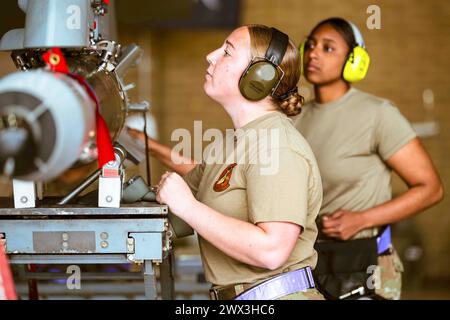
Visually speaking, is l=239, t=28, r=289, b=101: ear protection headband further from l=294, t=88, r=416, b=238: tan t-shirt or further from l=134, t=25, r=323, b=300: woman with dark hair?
l=294, t=88, r=416, b=238: tan t-shirt

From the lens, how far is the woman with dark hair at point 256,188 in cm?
188

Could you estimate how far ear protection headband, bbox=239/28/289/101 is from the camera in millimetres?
2012

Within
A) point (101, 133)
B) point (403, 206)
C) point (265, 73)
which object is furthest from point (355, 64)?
point (101, 133)

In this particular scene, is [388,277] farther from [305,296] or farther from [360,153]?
[305,296]

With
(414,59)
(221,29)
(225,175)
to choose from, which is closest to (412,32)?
(414,59)

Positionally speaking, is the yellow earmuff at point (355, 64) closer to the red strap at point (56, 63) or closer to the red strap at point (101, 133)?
the red strap at point (101, 133)

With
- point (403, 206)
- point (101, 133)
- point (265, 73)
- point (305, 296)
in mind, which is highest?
point (265, 73)

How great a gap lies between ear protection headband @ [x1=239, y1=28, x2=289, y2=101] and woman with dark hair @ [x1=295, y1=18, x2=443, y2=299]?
3.08 ft

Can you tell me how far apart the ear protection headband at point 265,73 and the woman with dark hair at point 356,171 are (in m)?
0.94

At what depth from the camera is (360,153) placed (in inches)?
115

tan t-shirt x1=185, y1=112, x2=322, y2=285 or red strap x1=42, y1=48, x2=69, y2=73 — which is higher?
red strap x1=42, y1=48, x2=69, y2=73

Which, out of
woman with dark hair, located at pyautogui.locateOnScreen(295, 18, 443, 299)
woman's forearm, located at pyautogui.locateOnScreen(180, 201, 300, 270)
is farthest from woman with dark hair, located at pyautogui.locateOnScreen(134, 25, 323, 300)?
woman with dark hair, located at pyautogui.locateOnScreen(295, 18, 443, 299)

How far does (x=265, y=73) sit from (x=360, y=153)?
104cm
